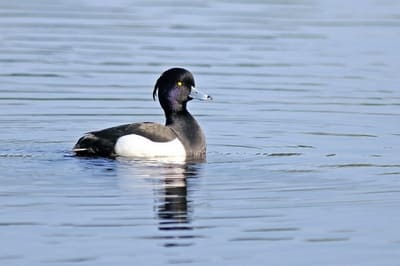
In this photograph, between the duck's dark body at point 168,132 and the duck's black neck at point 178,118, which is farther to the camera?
the duck's black neck at point 178,118

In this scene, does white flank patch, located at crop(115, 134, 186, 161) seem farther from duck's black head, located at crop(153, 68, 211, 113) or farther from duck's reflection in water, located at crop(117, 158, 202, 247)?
duck's black head, located at crop(153, 68, 211, 113)

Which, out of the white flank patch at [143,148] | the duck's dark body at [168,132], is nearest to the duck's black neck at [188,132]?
the duck's dark body at [168,132]

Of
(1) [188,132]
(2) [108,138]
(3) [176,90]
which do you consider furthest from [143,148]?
Answer: (3) [176,90]

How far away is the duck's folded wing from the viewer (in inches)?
568

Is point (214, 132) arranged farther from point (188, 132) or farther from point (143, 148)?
point (143, 148)

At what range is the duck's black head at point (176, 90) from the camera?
1535 centimetres

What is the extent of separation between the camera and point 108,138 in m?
14.5

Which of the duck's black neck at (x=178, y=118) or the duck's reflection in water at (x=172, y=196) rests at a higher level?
the duck's black neck at (x=178, y=118)

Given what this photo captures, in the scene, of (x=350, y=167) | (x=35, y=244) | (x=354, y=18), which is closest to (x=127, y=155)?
(x=350, y=167)

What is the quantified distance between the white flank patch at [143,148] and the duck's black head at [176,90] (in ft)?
2.97

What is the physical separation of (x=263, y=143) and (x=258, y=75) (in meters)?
4.45

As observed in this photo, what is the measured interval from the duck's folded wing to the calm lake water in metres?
0.22

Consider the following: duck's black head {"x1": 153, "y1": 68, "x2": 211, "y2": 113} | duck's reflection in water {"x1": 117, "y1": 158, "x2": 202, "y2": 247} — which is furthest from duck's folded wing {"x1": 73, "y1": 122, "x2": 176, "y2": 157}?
duck's black head {"x1": 153, "y1": 68, "x2": 211, "y2": 113}

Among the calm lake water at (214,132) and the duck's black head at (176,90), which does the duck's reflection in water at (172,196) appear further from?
the duck's black head at (176,90)
